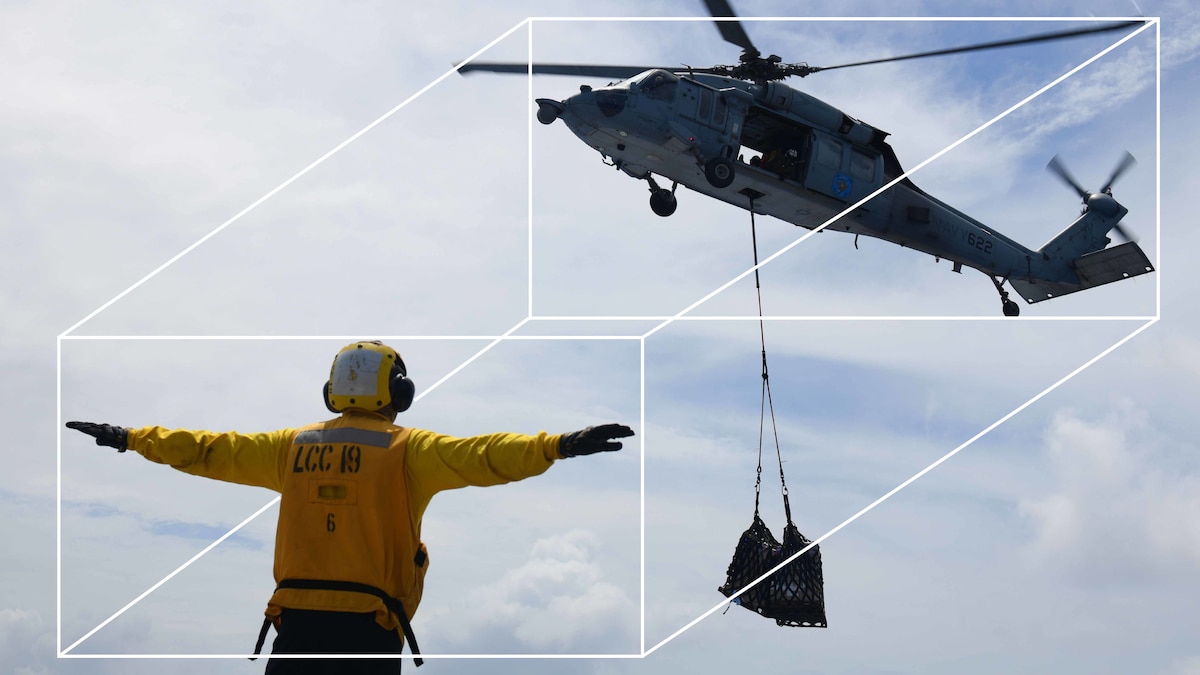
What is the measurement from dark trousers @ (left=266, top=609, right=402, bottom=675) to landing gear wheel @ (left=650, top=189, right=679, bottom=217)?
1301 centimetres

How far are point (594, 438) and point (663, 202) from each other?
44.1 feet

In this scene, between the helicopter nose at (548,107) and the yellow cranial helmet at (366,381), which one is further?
the helicopter nose at (548,107)

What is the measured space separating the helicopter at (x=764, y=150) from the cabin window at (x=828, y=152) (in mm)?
24

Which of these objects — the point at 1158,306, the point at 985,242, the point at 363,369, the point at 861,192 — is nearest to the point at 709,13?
the point at 861,192

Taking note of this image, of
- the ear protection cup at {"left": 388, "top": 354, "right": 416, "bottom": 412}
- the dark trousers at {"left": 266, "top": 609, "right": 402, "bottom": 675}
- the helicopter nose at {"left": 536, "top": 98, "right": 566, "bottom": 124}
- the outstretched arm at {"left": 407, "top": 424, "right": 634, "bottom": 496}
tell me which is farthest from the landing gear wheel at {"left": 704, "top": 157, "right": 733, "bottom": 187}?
the dark trousers at {"left": 266, "top": 609, "right": 402, "bottom": 675}

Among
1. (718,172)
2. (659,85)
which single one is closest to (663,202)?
(718,172)

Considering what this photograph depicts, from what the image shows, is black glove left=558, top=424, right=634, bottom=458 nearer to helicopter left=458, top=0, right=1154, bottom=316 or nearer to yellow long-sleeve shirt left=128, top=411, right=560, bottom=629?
yellow long-sleeve shirt left=128, top=411, right=560, bottom=629

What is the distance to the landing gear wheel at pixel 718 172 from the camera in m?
18.0

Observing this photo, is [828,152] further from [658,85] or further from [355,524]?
[355,524]

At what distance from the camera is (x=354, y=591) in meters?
6.25

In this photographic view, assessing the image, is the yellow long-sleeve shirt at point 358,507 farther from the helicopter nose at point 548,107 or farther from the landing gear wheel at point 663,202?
the landing gear wheel at point 663,202

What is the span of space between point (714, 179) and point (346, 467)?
12.6 metres

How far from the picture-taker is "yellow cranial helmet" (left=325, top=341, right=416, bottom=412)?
6.45 meters

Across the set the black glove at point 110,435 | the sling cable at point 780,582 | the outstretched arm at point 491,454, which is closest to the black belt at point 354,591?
the outstretched arm at point 491,454
